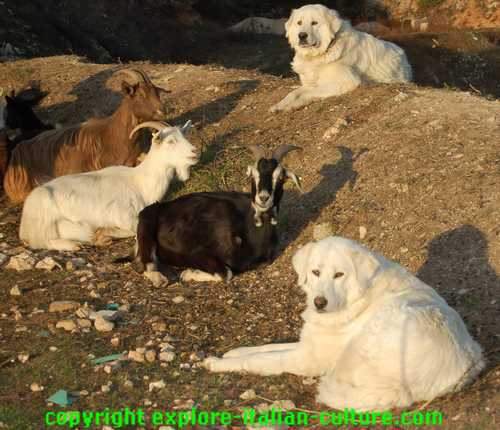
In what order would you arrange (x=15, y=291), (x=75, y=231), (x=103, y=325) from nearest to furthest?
(x=103, y=325), (x=15, y=291), (x=75, y=231)

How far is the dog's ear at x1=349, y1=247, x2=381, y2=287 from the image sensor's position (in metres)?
5.36

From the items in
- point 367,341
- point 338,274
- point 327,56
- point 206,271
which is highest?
point 327,56

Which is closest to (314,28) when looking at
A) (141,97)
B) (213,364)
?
(141,97)

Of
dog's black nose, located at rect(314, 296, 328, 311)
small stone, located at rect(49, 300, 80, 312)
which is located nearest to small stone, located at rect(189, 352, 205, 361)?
dog's black nose, located at rect(314, 296, 328, 311)

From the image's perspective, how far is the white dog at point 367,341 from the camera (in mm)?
4965

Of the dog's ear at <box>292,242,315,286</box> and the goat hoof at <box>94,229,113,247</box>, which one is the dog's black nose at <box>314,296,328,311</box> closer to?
the dog's ear at <box>292,242,315,286</box>

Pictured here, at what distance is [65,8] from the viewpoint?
24.5m

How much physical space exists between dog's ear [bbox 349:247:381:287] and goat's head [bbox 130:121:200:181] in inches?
152

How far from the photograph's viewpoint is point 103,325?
6730 mm

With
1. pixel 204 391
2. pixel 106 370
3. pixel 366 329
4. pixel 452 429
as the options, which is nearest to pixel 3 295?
pixel 106 370

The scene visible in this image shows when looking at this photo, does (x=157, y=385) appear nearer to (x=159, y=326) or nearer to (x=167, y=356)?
(x=167, y=356)

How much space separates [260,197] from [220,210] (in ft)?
1.81

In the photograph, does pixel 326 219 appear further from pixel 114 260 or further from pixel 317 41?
pixel 317 41

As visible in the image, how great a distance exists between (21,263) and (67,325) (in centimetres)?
165
